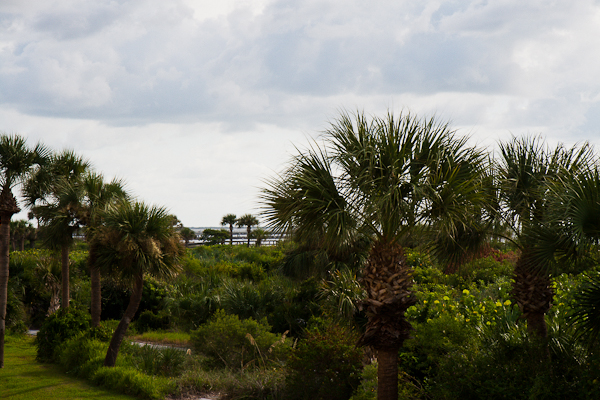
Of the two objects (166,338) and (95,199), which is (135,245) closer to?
(95,199)

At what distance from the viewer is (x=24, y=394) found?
12625mm

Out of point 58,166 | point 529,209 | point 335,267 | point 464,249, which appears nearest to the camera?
point 529,209

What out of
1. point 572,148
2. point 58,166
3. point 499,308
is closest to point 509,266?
point 499,308

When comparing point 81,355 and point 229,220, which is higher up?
point 229,220

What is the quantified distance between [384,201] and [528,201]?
10.8 ft

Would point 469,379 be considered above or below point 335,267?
below

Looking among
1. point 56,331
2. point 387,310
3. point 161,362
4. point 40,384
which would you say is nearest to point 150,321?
point 56,331

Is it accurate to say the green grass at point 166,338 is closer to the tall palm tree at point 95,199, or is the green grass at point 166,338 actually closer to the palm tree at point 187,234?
the tall palm tree at point 95,199

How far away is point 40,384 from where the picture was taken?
44.7 feet

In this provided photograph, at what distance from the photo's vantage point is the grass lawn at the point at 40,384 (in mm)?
12594

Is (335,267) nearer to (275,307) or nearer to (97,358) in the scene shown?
(275,307)

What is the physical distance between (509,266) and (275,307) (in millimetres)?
10115

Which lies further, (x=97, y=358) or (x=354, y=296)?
(x=97, y=358)

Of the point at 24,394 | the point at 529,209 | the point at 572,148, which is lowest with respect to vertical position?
→ the point at 24,394
